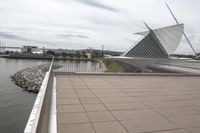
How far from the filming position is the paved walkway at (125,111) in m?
4.02

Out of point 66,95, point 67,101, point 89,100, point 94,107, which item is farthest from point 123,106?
point 66,95

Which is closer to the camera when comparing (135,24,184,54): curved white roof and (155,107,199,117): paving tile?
(155,107,199,117): paving tile

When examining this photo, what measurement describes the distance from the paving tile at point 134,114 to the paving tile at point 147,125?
203 millimetres

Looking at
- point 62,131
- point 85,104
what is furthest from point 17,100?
point 62,131

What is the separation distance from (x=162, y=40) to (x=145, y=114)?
38.7m

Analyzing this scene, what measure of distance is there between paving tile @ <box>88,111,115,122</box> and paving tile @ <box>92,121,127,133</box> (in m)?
0.21

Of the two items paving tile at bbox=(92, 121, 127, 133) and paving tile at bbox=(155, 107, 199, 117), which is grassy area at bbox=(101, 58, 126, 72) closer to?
paving tile at bbox=(155, 107, 199, 117)

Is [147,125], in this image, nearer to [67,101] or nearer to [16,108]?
[67,101]

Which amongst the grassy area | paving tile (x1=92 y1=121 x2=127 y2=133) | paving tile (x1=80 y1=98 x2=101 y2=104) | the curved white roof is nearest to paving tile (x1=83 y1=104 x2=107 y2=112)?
paving tile (x1=80 y1=98 x2=101 y2=104)

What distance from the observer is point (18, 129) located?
12.6 meters

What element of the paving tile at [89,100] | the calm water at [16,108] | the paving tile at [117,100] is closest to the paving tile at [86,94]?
the paving tile at [89,100]

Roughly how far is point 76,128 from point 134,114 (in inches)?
58.9

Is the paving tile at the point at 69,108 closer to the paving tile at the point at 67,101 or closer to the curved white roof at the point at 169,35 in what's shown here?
the paving tile at the point at 67,101

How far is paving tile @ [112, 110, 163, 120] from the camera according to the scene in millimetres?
4590
